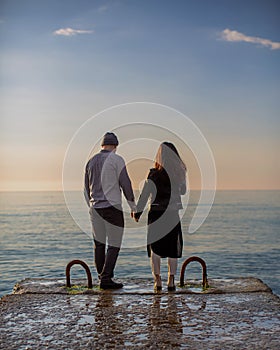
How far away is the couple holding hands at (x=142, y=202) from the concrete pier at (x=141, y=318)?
47 centimetres

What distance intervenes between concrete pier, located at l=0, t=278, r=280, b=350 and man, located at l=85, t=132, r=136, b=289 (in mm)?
461

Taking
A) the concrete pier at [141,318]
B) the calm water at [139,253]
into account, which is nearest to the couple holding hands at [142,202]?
the concrete pier at [141,318]

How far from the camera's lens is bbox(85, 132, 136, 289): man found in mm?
7270

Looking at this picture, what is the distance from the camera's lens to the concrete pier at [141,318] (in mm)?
4707

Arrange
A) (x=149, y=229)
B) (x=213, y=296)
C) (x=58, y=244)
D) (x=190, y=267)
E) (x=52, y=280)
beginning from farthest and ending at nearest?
(x=58, y=244) → (x=190, y=267) → (x=52, y=280) → (x=149, y=229) → (x=213, y=296)

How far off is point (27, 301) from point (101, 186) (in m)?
1.84

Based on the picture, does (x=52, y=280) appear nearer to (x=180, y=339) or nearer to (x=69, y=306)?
(x=69, y=306)

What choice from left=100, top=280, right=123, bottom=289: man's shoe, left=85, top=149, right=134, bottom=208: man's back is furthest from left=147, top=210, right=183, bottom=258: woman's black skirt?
left=100, top=280, right=123, bottom=289: man's shoe

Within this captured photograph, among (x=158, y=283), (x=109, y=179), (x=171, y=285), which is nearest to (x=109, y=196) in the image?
(x=109, y=179)

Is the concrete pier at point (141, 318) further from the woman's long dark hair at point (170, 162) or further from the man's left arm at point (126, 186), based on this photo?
the woman's long dark hair at point (170, 162)

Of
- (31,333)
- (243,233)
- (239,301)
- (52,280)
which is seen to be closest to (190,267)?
(52,280)

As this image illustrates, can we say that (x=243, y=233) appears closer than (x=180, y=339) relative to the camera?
No

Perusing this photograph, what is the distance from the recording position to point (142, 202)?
718cm

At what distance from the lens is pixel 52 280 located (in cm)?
803
